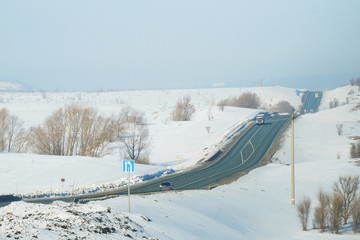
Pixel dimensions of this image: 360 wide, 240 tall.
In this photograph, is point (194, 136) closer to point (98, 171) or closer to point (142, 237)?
point (98, 171)

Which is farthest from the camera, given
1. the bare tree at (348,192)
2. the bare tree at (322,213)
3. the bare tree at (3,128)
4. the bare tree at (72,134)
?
the bare tree at (3,128)

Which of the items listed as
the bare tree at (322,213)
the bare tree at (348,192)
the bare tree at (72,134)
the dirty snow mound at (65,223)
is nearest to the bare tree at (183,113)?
the bare tree at (72,134)

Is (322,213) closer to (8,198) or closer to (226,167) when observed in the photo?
(8,198)

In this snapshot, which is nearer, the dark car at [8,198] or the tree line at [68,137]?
the dark car at [8,198]

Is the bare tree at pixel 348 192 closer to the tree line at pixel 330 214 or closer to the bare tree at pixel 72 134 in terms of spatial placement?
the tree line at pixel 330 214

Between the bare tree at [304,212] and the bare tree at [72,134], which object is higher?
the bare tree at [72,134]

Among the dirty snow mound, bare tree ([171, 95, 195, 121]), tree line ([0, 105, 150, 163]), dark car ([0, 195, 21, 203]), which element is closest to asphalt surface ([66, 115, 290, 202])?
dark car ([0, 195, 21, 203])

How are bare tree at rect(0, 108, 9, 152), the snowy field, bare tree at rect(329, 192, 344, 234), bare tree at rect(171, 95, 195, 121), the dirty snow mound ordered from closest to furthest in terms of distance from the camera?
the dirty snow mound, the snowy field, bare tree at rect(329, 192, 344, 234), bare tree at rect(0, 108, 9, 152), bare tree at rect(171, 95, 195, 121)

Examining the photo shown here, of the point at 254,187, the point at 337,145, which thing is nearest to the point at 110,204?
the point at 254,187

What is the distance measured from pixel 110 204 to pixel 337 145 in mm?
48320

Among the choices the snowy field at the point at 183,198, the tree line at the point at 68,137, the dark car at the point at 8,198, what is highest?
the tree line at the point at 68,137

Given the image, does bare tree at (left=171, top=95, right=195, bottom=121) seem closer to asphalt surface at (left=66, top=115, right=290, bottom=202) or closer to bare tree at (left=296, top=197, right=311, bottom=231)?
asphalt surface at (left=66, top=115, right=290, bottom=202)

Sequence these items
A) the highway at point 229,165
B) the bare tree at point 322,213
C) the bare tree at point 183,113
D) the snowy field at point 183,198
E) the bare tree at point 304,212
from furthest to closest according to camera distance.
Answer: the bare tree at point 183,113 → the highway at point 229,165 → the bare tree at point 304,212 → the bare tree at point 322,213 → the snowy field at point 183,198

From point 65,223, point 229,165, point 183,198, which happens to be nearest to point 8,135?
point 229,165
